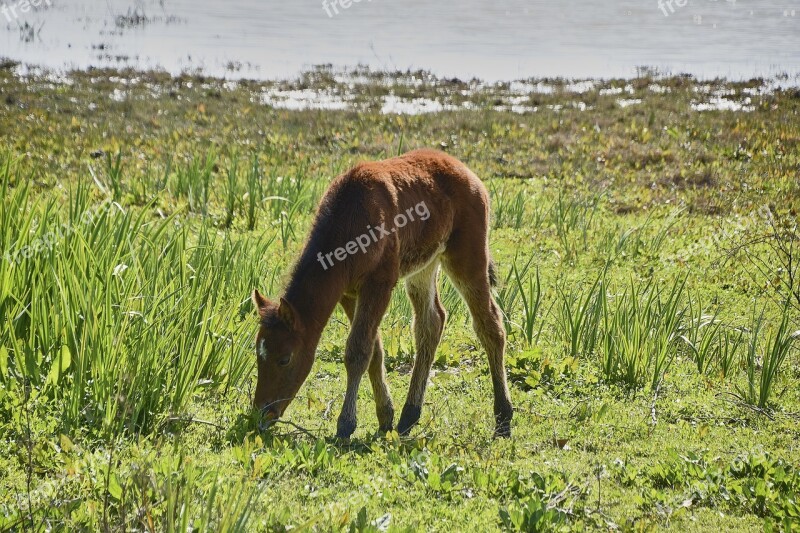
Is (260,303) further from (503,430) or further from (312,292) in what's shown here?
(503,430)

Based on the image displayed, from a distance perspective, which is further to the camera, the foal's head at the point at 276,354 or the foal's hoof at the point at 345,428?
the foal's hoof at the point at 345,428

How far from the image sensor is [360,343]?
526 cm

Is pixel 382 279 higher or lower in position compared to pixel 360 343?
higher

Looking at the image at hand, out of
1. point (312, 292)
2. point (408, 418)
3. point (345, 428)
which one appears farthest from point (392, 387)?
point (312, 292)

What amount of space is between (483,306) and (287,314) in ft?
5.78

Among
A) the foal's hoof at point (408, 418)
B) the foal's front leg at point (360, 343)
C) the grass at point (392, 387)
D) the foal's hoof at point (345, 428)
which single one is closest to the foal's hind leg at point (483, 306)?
the grass at point (392, 387)

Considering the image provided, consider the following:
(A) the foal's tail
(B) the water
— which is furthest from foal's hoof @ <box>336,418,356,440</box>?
(B) the water

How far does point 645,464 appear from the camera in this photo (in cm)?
504

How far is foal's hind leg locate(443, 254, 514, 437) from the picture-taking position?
238 inches

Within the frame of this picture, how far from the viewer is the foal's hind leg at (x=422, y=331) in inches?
234

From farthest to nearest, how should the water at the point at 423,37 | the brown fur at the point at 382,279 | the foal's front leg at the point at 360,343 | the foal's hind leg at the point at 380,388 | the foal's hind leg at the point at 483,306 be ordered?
the water at the point at 423,37
the foal's hind leg at the point at 483,306
the foal's hind leg at the point at 380,388
the foal's front leg at the point at 360,343
the brown fur at the point at 382,279

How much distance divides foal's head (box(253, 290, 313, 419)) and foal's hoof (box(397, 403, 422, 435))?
107 cm

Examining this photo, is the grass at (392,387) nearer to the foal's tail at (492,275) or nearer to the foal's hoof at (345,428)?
the foal's hoof at (345,428)

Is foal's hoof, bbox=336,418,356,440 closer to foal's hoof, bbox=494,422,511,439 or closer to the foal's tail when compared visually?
foal's hoof, bbox=494,422,511,439
